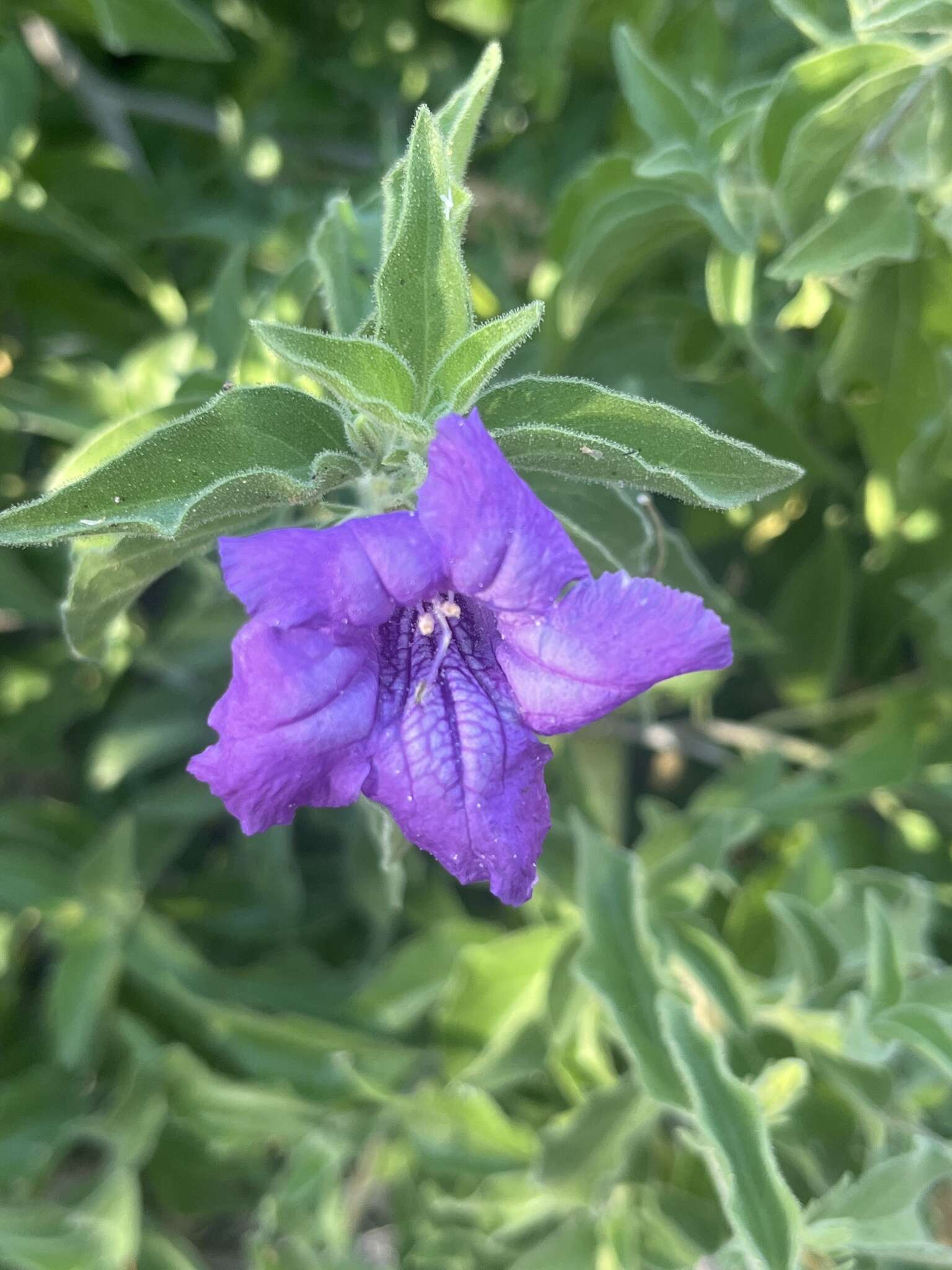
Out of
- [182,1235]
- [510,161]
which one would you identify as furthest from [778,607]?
[182,1235]

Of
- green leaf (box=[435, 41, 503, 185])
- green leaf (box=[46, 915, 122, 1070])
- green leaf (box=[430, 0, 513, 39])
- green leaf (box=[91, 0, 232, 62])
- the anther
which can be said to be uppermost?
green leaf (box=[430, 0, 513, 39])

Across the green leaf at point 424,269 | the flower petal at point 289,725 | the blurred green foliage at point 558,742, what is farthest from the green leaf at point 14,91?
the flower petal at point 289,725

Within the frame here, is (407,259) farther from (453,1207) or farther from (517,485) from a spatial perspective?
(453,1207)

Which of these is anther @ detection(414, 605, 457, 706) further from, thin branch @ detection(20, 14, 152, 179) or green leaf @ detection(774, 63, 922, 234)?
thin branch @ detection(20, 14, 152, 179)

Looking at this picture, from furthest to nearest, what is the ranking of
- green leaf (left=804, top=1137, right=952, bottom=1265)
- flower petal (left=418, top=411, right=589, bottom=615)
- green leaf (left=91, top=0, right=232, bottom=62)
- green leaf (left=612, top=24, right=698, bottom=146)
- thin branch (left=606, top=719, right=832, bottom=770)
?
thin branch (left=606, top=719, right=832, bottom=770), green leaf (left=91, top=0, right=232, bottom=62), green leaf (left=612, top=24, right=698, bottom=146), green leaf (left=804, top=1137, right=952, bottom=1265), flower petal (left=418, top=411, right=589, bottom=615)

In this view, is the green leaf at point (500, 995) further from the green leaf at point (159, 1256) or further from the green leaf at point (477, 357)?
the green leaf at point (477, 357)

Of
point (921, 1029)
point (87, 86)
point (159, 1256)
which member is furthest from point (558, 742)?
point (87, 86)

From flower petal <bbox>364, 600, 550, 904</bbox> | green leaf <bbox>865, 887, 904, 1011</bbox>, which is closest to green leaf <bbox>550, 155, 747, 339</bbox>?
flower petal <bbox>364, 600, 550, 904</bbox>

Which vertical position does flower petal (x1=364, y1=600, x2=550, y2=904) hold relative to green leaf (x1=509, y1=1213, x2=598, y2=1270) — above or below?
above
